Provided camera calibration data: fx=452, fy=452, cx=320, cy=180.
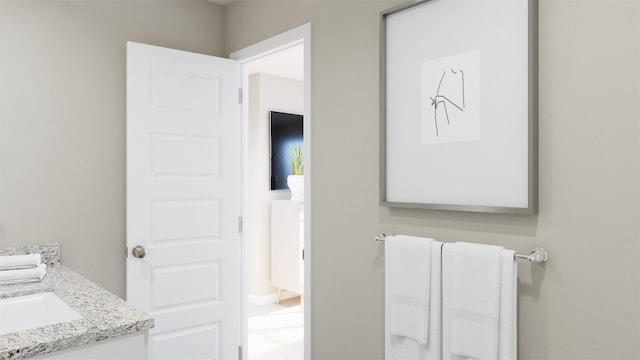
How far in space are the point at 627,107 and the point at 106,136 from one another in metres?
2.28

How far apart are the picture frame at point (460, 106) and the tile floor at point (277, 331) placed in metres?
1.98

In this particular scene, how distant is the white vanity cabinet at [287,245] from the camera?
4.38 metres

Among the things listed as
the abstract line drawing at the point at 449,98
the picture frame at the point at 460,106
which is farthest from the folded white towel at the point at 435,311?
the abstract line drawing at the point at 449,98

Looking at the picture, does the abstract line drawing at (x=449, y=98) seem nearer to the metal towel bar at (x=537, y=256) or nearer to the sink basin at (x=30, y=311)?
the metal towel bar at (x=537, y=256)

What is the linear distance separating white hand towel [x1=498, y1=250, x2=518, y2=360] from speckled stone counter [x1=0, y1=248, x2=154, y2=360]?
3.49ft

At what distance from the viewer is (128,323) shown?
4.14 feet

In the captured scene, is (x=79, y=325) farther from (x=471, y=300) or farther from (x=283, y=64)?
(x=283, y=64)

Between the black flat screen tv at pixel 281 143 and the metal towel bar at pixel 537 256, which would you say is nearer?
the metal towel bar at pixel 537 256

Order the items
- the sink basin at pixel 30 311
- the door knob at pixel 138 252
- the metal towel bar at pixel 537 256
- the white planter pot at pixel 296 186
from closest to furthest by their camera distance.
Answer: the metal towel bar at pixel 537 256 < the sink basin at pixel 30 311 < the door knob at pixel 138 252 < the white planter pot at pixel 296 186

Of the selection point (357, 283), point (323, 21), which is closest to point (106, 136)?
point (323, 21)

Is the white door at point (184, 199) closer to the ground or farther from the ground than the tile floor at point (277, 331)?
farther from the ground

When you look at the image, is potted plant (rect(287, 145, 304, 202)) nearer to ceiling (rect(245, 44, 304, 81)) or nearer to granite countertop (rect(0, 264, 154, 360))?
ceiling (rect(245, 44, 304, 81))

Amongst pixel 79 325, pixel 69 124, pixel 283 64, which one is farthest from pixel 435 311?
pixel 283 64

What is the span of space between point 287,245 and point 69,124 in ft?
8.46
